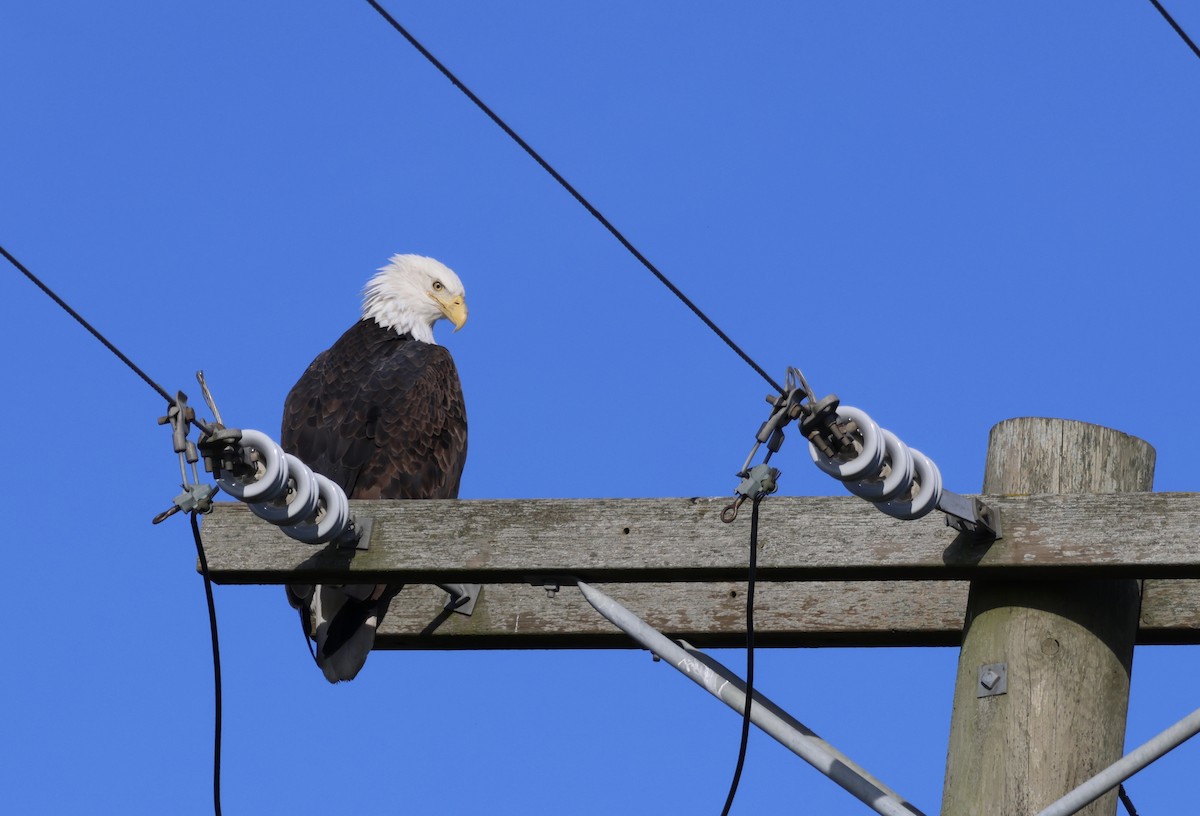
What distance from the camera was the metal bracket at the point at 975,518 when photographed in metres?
3.89

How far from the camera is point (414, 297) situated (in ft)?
28.0

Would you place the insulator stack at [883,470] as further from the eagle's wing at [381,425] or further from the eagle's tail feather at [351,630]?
the eagle's wing at [381,425]

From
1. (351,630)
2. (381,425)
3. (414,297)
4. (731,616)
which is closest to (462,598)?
(351,630)

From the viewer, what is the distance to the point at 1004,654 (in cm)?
404

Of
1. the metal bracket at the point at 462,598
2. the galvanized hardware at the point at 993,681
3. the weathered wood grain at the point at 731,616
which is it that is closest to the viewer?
the galvanized hardware at the point at 993,681

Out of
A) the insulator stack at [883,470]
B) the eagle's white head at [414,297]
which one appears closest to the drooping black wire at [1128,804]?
the insulator stack at [883,470]

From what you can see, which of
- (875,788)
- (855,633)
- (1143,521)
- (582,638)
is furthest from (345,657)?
(1143,521)

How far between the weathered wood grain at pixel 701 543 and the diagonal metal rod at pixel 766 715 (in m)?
0.11

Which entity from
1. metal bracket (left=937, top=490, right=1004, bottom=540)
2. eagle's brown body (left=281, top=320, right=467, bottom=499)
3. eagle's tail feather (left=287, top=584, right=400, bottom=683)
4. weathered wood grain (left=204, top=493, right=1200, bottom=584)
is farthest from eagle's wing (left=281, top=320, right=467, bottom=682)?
metal bracket (left=937, top=490, right=1004, bottom=540)

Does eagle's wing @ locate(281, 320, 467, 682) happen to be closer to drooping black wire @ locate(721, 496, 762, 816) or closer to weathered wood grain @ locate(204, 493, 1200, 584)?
weathered wood grain @ locate(204, 493, 1200, 584)

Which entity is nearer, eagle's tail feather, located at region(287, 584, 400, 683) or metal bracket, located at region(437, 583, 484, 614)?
metal bracket, located at region(437, 583, 484, 614)

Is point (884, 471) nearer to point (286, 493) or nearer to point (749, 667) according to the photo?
point (749, 667)

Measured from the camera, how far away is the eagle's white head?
8.36 meters

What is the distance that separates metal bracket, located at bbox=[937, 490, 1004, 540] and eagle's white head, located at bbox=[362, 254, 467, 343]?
461cm
